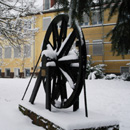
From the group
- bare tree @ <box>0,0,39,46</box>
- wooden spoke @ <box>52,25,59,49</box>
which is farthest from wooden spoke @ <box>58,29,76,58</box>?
bare tree @ <box>0,0,39,46</box>

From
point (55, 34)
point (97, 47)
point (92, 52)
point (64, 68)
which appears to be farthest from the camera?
point (92, 52)

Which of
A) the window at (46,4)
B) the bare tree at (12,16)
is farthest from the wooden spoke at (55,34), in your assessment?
the window at (46,4)

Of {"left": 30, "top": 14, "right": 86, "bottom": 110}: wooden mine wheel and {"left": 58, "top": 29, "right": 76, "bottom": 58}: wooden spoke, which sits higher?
{"left": 58, "top": 29, "right": 76, "bottom": 58}: wooden spoke

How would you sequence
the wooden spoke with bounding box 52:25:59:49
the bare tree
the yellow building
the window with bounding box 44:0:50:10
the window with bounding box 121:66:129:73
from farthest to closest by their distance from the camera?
the window with bounding box 44:0:50:10, the yellow building, the window with bounding box 121:66:129:73, the bare tree, the wooden spoke with bounding box 52:25:59:49

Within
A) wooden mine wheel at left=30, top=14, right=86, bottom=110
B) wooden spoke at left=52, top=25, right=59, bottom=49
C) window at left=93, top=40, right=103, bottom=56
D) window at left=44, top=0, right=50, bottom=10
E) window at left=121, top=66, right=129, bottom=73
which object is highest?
window at left=44, top=0, right=50, bottom=10

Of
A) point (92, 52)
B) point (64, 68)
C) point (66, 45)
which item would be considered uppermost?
point (92, 52)

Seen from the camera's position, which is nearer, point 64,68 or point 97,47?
point 64,68

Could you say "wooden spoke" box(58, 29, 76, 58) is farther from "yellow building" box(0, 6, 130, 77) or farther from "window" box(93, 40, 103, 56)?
"window" box(93, 40, 103, 56)

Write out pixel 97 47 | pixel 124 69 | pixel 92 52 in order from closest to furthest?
pixel 124 69 < pixel 97 47 < pixel 92 52

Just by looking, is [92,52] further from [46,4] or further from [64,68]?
[64,68]

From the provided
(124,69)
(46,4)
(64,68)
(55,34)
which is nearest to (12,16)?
(55,34)

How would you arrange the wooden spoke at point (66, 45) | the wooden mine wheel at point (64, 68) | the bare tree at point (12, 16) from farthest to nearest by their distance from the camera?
the bare tree at point (12, 16) → the wooden spoke at point (66, 45) → the wooden mine wheel at point (64, 68)

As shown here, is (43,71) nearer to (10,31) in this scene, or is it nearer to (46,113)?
(46,113)

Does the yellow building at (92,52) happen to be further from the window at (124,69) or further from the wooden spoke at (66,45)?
the wooden spoke at (66,45)
